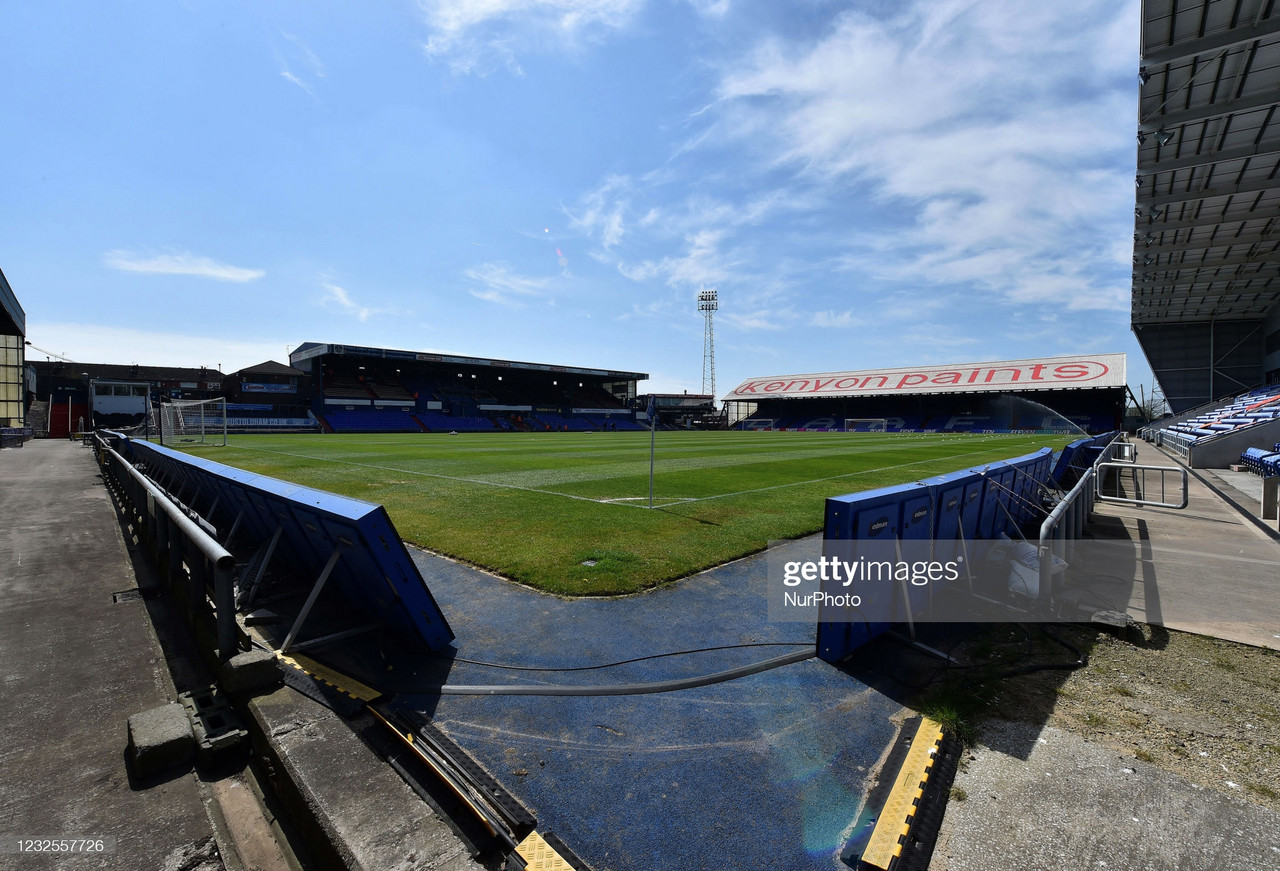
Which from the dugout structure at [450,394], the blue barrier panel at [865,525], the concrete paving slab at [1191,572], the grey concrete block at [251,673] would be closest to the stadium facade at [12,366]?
the dugout structure at [450,394]

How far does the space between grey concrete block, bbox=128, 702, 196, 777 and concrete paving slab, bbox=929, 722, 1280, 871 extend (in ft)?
12.3

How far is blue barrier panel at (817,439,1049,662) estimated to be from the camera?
13.3ft

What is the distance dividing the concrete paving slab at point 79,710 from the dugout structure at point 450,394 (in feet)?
173

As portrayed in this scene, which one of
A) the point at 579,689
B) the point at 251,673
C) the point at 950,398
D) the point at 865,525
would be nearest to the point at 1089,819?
the point at 865,525

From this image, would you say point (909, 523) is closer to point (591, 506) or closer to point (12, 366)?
point (591, 506)

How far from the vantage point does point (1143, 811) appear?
2.60 meters

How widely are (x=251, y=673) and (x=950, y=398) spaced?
81937 mm

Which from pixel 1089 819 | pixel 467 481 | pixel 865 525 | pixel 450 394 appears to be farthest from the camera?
pixel 450 394

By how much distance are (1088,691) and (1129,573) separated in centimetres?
413

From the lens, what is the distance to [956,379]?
69.6 m

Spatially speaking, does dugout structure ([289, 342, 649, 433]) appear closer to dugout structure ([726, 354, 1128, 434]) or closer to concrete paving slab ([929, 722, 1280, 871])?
dugout structure ([726, 354, 1128, 434])

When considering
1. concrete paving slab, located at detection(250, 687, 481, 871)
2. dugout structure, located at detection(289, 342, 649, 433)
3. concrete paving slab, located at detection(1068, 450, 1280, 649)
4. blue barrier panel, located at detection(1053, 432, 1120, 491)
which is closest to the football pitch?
concrete paving slab, located at detection(250, 687, 481, 871)

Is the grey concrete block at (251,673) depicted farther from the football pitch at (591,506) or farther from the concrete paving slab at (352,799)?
the football pitch at (591,506)

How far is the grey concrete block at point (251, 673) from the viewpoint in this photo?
3.26 metres
